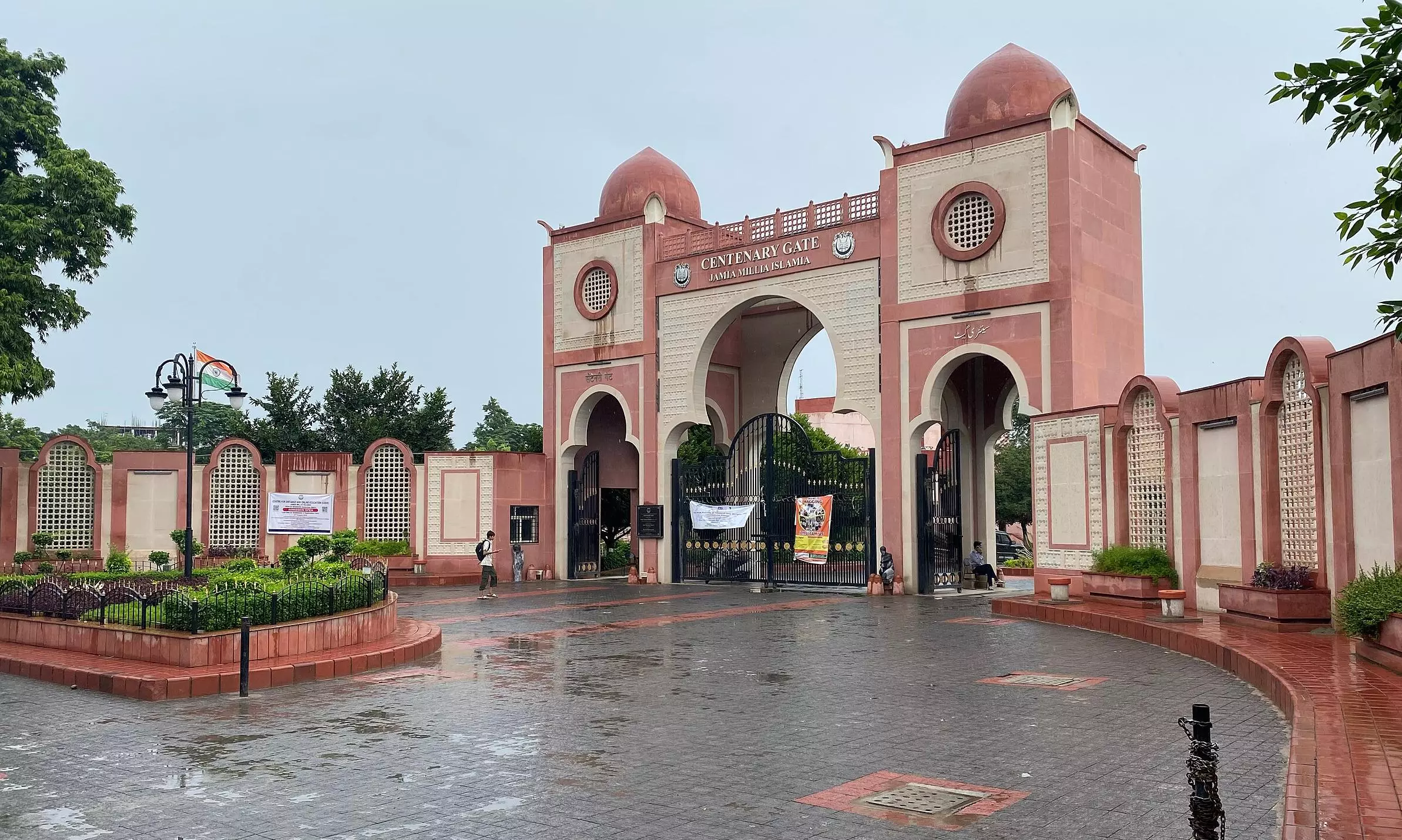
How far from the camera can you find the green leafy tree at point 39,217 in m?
23.5

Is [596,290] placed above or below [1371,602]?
above

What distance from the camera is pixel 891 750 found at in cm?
757

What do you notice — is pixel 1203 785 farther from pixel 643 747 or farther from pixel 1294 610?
pixel 1294 610

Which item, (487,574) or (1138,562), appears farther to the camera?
(487,574)

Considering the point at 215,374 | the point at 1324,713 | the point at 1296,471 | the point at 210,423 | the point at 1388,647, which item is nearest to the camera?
the point at 1324,713

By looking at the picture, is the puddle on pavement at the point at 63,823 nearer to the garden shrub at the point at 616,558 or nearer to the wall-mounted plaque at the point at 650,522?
the wall-mounted plaque at the point at 650,522

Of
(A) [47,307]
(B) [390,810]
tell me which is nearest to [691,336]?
(A) [47,307]

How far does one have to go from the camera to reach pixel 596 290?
29.2 meters

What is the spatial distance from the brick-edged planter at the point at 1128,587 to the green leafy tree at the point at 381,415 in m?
25.1

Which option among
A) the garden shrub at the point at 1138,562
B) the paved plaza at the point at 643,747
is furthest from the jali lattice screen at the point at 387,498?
the garden shrub at the point at 1138,562

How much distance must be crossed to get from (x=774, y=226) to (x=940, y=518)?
7.55m

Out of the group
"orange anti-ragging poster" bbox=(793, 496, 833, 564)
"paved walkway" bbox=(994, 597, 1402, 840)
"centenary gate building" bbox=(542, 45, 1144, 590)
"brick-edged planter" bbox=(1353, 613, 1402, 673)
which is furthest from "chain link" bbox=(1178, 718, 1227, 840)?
"orange anti-ragging poster" bbox=(793, 496, 833, 564)

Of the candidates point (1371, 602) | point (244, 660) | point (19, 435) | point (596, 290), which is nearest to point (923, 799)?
point (1371, 602)

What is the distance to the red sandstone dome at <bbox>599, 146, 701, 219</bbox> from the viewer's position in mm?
29125
